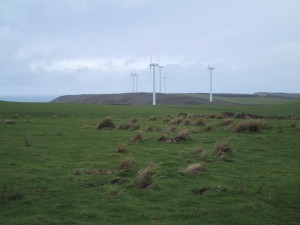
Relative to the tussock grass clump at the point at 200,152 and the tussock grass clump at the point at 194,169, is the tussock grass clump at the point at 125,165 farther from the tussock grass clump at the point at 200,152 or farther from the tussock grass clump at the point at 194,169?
the tussock grass clump at the point at 200,152

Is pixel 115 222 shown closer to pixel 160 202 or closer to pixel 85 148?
pixel 160 202

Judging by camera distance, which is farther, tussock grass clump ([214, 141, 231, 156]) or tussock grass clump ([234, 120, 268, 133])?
tussock grass clump ([234, 120, 268, 133])

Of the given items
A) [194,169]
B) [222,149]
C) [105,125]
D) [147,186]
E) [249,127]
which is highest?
[105,125]

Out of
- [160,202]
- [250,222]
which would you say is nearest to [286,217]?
[250,222]

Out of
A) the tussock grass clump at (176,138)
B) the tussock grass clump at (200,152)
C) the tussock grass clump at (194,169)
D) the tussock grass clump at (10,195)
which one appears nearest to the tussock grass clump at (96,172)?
the tussock grass clump at (194,169)

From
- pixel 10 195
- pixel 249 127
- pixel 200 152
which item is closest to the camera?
pixel 10 195

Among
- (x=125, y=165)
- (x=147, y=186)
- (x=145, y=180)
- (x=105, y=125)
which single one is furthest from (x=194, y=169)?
(x=105, y=125)

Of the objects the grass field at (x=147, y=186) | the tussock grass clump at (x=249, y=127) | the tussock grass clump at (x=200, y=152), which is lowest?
the grass field at (x=147, y=186)

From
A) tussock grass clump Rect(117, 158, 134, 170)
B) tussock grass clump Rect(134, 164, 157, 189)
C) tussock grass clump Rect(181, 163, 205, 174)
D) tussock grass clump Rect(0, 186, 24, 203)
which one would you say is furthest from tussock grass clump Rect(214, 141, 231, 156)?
tussock grass clump Rect(0, 186, 24, 203)

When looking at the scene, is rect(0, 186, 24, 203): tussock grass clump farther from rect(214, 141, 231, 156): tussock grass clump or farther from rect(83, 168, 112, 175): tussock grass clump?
rect(214, 141, 231, 156): tussock grass clump

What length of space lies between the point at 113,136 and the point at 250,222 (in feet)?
65.7

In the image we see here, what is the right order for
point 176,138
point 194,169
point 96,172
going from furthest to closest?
point 176,138 → point 194,169 → point 96,172

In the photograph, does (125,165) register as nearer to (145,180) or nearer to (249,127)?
(145,180)

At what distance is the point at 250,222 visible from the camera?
10.7m
